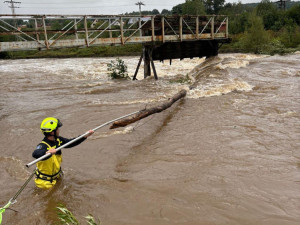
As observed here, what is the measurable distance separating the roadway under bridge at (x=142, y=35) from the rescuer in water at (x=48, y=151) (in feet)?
22.3

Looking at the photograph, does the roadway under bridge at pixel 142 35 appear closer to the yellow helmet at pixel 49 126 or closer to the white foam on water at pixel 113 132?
the white foam on water at pixel 113 132

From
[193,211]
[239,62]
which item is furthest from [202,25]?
[193,211]

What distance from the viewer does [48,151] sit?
3.50 m

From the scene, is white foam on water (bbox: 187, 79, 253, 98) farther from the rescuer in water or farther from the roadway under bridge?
the rescuer in water

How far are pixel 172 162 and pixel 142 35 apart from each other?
451 inches

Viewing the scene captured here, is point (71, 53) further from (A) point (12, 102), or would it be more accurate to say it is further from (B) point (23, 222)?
(B) point (23, 222)

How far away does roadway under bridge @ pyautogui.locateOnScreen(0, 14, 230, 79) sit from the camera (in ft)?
33.3

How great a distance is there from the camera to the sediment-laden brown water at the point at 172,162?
3.55 metres

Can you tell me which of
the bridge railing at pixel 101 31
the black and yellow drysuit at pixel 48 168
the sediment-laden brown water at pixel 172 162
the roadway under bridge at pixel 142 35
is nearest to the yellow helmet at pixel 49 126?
the black and yellow drysuit at pixel 48 168

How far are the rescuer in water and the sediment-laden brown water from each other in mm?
259

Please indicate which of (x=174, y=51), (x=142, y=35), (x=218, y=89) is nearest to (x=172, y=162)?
(x=218, y=89)

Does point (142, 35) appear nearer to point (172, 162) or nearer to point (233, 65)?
point (233, 65)

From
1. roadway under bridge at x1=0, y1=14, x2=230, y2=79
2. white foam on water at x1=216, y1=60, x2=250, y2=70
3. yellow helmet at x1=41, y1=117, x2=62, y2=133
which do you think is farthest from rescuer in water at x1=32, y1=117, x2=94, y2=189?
white foam on water at x1=216, y1=60, x2=250, y2=70

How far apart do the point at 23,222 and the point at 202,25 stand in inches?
608
